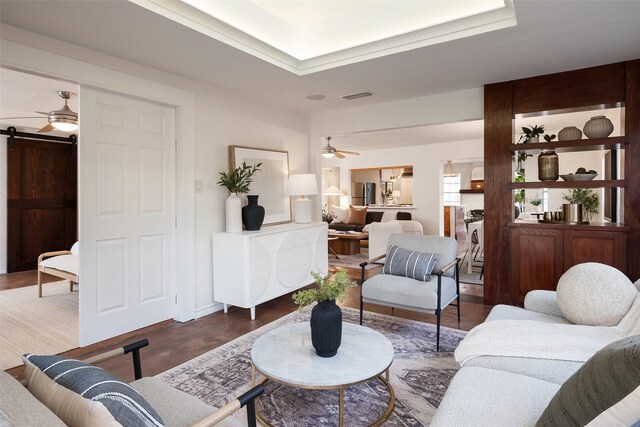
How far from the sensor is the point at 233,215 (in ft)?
12.8

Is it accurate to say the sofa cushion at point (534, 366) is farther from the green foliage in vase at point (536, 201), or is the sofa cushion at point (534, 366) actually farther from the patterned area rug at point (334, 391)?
the green foliage in vase at point (536, 201)

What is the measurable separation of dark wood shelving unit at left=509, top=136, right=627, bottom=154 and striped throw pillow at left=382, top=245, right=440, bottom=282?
158 cm

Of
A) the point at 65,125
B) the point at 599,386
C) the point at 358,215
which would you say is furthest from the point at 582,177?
the point at 358,215

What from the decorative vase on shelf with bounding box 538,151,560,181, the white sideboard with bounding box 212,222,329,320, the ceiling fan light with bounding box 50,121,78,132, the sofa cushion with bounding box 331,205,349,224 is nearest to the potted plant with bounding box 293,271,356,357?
the white sideboard with bounding box 212,222,329,320

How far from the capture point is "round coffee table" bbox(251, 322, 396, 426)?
1795 millimetres

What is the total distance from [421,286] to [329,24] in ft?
8.10

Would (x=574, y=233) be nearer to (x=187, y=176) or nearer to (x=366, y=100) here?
(x=366, y=100)

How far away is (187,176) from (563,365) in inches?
131

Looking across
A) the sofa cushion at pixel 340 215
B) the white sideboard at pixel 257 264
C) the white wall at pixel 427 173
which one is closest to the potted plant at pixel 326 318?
the white sideboard at pixel 257 264

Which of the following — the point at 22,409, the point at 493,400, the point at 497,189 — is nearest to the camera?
the point at 22,409

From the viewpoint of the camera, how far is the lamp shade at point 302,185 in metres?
4.65

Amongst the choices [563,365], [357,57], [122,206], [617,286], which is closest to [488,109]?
[357,57]

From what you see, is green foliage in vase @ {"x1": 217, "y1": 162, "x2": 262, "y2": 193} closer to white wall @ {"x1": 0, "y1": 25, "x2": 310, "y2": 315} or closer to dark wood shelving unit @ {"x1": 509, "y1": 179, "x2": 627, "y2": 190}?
white wall @ {"x1": 0, "y1": 25, "x2": 310, "y2": 315}

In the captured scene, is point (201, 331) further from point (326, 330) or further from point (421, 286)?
point (421, 286)
